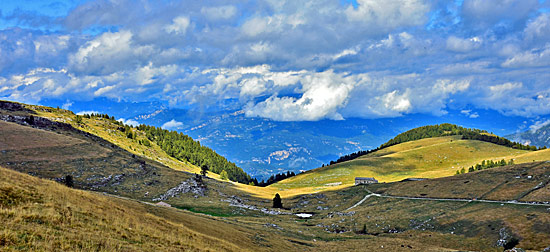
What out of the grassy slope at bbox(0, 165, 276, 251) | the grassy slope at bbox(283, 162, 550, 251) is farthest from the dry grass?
the grassy slope at bbox(283, 162, 550, 251)

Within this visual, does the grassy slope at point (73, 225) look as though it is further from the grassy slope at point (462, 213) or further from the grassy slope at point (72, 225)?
the grassy slope at point (462, 213)

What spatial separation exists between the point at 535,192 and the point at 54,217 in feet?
263

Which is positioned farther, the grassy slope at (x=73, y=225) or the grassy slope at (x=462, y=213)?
the grassy slope at (x=462, y=213)

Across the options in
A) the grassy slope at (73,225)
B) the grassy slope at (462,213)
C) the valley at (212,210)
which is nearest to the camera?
the grassy slope at (73,225)

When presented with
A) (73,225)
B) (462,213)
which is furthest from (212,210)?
(73,225)

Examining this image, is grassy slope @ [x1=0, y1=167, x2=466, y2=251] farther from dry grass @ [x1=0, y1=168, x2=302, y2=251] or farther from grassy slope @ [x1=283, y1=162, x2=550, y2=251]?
grassy slope @ [x1=283, y1=162, x2=550, y2=251]

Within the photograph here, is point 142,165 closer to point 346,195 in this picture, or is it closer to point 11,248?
point 346,195

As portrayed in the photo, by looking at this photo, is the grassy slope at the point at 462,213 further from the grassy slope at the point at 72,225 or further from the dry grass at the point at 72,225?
the dry grass at the point at 72,225

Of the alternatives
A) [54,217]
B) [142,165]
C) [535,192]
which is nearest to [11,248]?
[54,217]

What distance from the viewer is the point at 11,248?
46.3ft

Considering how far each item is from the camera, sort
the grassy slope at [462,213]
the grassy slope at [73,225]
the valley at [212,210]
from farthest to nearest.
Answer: the grassy slope at [462,213]
the valley at [212,210]
the grassy slope at [73,225]

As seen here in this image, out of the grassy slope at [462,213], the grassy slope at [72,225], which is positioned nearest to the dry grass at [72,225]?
the grassy slope at [72,225]

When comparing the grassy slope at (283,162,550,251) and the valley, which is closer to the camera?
the valley

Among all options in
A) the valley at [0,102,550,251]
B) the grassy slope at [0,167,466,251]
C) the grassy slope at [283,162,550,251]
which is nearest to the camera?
the grassy slope at [0,167,466,251]
